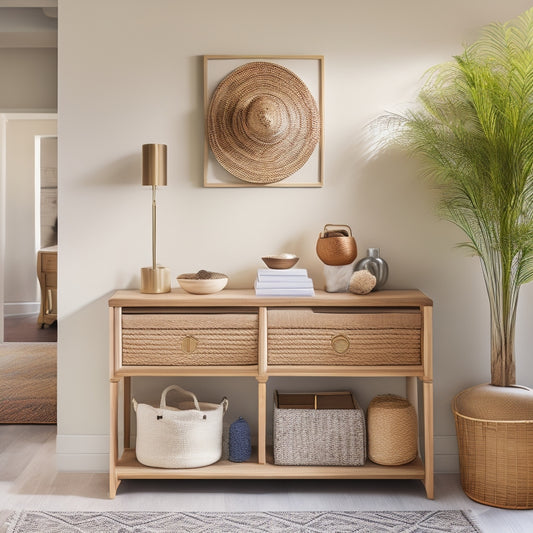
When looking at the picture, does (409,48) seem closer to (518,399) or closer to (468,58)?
(468,58)

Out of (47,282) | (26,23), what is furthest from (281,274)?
(47,282)

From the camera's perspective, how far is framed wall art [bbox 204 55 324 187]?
9.64 feet

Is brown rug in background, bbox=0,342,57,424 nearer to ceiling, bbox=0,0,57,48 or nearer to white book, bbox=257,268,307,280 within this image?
white book, bbox=257,268,307,280

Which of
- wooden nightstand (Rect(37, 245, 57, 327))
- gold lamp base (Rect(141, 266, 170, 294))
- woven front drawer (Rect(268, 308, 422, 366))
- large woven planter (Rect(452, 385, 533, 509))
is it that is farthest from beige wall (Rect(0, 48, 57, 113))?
large woven planter (Rect(452, 385, 533, 509))

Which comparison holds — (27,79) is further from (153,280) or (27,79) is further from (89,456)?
(89,456)

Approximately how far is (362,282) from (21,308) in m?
5.84

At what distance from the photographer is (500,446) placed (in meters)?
2.58

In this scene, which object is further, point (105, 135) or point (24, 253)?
point (24, 253)

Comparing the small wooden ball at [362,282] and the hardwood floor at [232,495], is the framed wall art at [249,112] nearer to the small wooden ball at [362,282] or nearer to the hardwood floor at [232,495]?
the small wooden ball at [362,282]

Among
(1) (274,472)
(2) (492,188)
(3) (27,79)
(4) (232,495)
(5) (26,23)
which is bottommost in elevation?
(4) (232,495)

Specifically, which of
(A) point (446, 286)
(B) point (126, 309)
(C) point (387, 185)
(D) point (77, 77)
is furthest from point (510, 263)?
(D) point (77, 77)

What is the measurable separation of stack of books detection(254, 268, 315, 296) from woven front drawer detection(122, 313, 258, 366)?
13 centimetres

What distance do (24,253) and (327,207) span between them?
5.38 m

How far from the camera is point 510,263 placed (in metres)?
2.65
